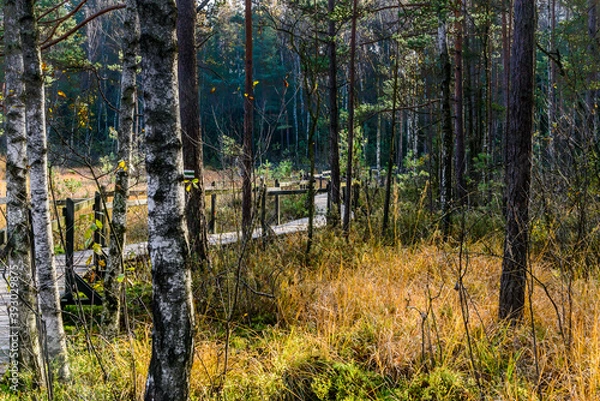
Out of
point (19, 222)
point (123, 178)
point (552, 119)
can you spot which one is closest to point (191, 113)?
point (123, 178)

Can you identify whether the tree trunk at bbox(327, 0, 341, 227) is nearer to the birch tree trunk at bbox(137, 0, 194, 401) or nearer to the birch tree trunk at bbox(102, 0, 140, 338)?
the birch tree trunk at bbox(102, 0, 140, 338)

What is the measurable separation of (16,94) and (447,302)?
4.19 meters

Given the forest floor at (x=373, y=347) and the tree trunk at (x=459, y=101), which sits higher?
the tree trunk at (x=459, y=101)

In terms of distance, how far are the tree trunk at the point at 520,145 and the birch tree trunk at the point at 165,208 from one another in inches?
119

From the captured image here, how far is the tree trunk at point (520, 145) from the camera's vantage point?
4.37 metres

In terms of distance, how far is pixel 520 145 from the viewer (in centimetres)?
441

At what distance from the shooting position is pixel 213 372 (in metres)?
3.70

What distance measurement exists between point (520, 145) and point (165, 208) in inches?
130

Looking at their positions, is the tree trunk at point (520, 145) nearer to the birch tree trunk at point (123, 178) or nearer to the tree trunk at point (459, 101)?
the birch tree trunk at point (123, 178)

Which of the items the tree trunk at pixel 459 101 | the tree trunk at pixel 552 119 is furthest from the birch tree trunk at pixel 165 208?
the tree trunk at pixel 459 101

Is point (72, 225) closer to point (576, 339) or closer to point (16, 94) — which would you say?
point (16, 94)

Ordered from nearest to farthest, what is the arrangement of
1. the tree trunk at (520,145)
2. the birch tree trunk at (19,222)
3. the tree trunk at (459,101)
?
1. the birch tree trunk at (19,222)
2. the tree trunk at (520,145)
3. the tree trunk at (459,101)

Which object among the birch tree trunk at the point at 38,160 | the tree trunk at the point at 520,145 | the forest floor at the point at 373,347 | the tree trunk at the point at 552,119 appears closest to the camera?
the forest floor at the point at 373,347

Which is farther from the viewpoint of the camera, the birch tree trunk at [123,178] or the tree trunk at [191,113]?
the tree trunk at [191,113]
